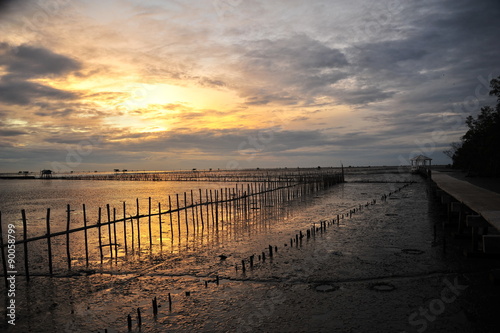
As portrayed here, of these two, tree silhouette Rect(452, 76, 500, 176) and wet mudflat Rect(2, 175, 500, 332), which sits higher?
tree silhouette Rect(452, 76, 500, 176)

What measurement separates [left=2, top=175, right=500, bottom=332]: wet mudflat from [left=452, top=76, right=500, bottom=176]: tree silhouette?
38.3 meters

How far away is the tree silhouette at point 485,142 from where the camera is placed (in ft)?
145

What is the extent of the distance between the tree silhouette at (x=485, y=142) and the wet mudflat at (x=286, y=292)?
1509 inches

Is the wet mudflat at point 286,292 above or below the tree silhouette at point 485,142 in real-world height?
below

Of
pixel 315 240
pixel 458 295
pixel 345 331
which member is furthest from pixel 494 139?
pixel 345 331

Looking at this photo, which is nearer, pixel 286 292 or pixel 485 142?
pixel 286 292

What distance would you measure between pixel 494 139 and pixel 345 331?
48.6 m

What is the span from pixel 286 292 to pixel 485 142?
51.8 meters

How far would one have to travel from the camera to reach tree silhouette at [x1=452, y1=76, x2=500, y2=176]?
4409 cm

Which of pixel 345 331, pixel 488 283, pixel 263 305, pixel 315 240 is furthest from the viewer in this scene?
pixel 315 240

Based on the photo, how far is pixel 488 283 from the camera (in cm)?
947

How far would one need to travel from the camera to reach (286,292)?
9562 millimetres

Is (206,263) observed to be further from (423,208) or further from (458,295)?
(423,208)

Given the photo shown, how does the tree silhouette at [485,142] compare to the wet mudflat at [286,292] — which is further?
the tree silhouette at [485,142]
